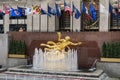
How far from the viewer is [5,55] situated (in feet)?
86.9

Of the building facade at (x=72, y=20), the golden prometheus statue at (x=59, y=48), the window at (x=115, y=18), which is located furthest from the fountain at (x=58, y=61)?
the window at (x=115, y=18)

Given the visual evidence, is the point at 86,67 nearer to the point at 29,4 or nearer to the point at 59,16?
the point at 59,16

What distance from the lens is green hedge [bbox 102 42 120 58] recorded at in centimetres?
2291

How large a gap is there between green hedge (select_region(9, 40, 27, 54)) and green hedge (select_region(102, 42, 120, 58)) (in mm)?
7203

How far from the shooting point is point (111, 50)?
22984 mm

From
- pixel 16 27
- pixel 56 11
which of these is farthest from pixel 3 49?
pixel 16 27

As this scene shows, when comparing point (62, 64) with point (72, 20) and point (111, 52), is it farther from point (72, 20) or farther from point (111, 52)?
point (72, 20)

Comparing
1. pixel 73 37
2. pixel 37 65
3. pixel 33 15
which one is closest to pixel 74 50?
pixel 73 37

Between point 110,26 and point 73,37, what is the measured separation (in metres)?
5.28

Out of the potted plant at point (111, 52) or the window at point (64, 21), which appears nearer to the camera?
the potted plant at point (111, 52)

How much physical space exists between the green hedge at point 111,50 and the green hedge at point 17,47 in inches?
284

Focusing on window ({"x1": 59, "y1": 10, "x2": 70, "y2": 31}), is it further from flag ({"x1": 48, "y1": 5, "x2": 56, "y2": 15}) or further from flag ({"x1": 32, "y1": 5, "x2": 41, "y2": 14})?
flag ({"x1": 32, "y1": 5, "x2": 41, "y2": 14})

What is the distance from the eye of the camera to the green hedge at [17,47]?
85.2ft

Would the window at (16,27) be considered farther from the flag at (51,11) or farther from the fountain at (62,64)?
the fountain at (62,64)
